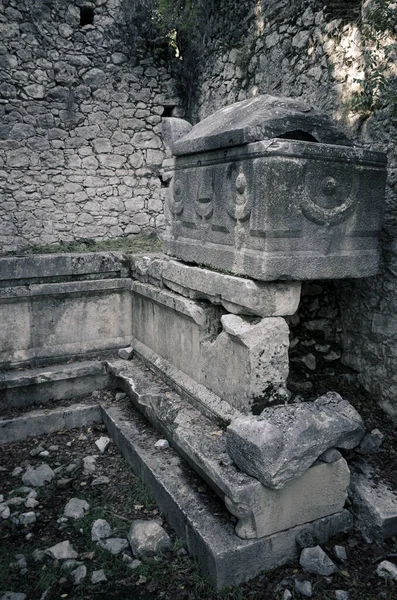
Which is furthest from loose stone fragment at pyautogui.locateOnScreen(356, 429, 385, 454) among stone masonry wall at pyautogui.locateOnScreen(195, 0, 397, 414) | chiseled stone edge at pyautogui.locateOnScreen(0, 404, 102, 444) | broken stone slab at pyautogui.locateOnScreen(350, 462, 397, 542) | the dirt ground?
chiseled stone edge at pyautogui.locateOnScreen(0, 404, 102, 444)

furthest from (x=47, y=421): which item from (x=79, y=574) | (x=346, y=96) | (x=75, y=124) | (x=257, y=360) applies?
(x=75, y=124)

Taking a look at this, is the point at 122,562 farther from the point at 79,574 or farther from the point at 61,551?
the point at 61,551

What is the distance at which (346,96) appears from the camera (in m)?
3.33

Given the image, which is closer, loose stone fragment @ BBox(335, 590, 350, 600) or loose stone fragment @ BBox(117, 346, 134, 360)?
loose stone fragment @ BBox(335, 590, 350, 600)

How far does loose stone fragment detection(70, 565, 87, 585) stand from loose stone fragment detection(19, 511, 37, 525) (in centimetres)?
50

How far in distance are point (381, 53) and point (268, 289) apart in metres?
1.68

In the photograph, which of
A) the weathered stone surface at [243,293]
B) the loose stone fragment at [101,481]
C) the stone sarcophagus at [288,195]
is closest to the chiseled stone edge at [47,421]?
the loose stone fragment at [101,481]

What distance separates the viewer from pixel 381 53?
118 inches

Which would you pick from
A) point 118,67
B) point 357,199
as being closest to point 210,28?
point 118,67

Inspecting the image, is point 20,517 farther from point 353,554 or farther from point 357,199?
point 357,199

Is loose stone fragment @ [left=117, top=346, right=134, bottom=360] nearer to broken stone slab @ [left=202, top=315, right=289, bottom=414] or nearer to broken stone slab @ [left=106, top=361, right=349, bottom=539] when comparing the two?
broken stone slab @ [left=106, top=361, right=349, bottom=539]

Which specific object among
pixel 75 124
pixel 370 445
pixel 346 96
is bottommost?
pixel 370 445

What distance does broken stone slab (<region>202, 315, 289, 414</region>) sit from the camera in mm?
2539

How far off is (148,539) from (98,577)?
0.97 ft
